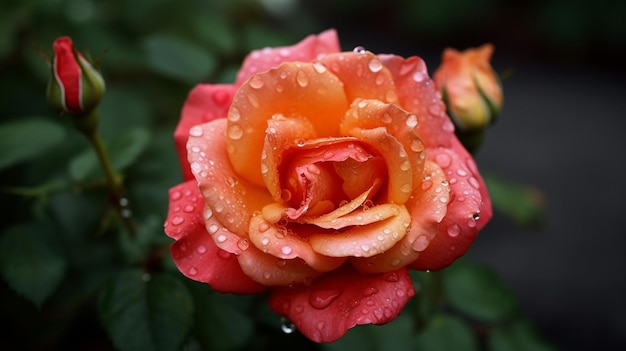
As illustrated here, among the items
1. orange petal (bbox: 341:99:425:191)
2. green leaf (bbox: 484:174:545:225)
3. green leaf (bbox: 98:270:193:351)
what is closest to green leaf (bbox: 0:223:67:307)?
green leaf (bbox: 98:270:193:351)

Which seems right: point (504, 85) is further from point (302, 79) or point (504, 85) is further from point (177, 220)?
point (177, 220)

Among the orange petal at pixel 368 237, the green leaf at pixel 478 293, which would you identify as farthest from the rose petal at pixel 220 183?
the green leaf at pixel 478 293

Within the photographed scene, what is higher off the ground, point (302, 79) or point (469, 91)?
point (302, 79)

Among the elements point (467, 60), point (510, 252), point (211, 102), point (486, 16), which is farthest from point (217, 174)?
point (486, 16)

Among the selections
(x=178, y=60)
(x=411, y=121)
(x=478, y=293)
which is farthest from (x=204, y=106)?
(x=478, y=293)

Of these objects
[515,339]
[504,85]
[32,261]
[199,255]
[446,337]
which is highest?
[199,255]

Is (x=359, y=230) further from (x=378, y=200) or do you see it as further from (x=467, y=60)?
(x=467, y=60)

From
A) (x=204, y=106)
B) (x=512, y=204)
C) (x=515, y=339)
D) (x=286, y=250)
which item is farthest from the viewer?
(x=512, y=204)

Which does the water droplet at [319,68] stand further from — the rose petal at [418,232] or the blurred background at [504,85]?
the blurred background at [504,85]
